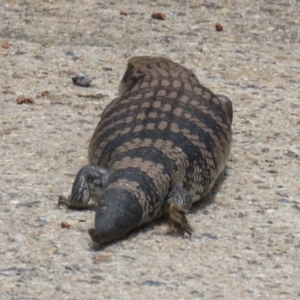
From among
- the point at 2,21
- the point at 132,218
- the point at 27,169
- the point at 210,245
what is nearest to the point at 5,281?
the point at 132,218

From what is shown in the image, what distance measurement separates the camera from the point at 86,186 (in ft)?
23.2

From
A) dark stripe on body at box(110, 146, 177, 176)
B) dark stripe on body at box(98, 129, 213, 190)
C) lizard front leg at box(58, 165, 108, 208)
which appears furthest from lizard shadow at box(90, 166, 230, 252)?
lizard front leg at box(58, 165, 108, 208)

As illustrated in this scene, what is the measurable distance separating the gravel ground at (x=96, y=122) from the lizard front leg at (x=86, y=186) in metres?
0.09

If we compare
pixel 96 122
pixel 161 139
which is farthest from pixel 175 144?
pixel 96 122

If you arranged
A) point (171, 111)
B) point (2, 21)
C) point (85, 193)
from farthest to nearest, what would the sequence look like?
point (2, 21)
point (171, 111)
point (85, 193)

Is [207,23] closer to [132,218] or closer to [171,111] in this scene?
[171,111]

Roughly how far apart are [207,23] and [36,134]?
3.52 meters

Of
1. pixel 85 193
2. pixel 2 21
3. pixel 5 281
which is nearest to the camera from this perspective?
pixel 5 281

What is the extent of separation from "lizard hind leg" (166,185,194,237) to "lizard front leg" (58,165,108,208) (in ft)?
1.57

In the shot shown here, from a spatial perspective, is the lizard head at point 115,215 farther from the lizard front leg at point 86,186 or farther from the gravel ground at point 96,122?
the lizard front leg at point 86,186

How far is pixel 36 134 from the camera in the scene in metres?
8.48

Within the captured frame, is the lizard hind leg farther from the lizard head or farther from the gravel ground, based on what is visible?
the lizard head

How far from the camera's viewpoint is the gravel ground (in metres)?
6.11

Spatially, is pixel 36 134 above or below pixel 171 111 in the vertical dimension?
below
